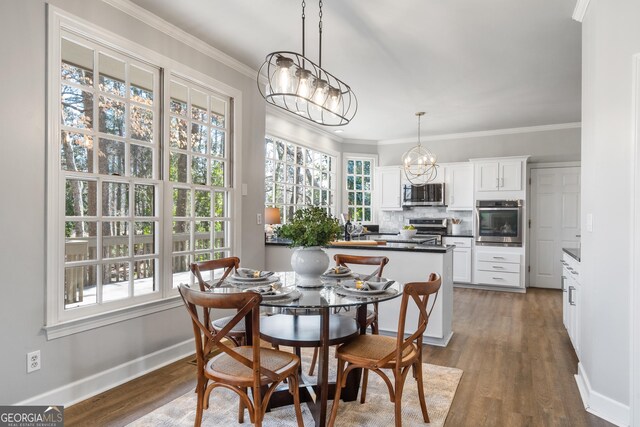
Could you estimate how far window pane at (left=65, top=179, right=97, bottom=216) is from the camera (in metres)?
2.47

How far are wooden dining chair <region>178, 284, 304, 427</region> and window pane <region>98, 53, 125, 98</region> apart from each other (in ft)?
5.76

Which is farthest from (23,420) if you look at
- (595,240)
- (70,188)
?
(595,240)

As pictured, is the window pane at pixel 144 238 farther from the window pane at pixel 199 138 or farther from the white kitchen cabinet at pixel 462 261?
the white kitchen cabinet at pixel 462 261

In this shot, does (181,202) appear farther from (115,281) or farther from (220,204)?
(115,281)

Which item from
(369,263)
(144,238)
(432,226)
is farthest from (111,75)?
(432,226)

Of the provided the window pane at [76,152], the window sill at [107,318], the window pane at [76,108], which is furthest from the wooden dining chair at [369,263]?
the window pane at [76,108]

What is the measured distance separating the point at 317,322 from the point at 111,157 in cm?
190

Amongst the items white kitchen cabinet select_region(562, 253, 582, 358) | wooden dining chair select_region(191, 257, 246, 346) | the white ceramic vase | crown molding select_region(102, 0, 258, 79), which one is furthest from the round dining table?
crown molding select_region(102, 0, 258, 79)

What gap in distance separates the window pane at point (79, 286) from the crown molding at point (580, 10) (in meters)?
3.92

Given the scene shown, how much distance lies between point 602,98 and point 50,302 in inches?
145

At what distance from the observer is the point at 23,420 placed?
216 cm

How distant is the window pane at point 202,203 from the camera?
3.44 metres

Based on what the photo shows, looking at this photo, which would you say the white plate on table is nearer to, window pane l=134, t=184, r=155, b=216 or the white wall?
window pane l=134, t=184, r=155, b=216

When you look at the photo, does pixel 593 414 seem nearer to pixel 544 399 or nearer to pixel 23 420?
pixel 544 399
